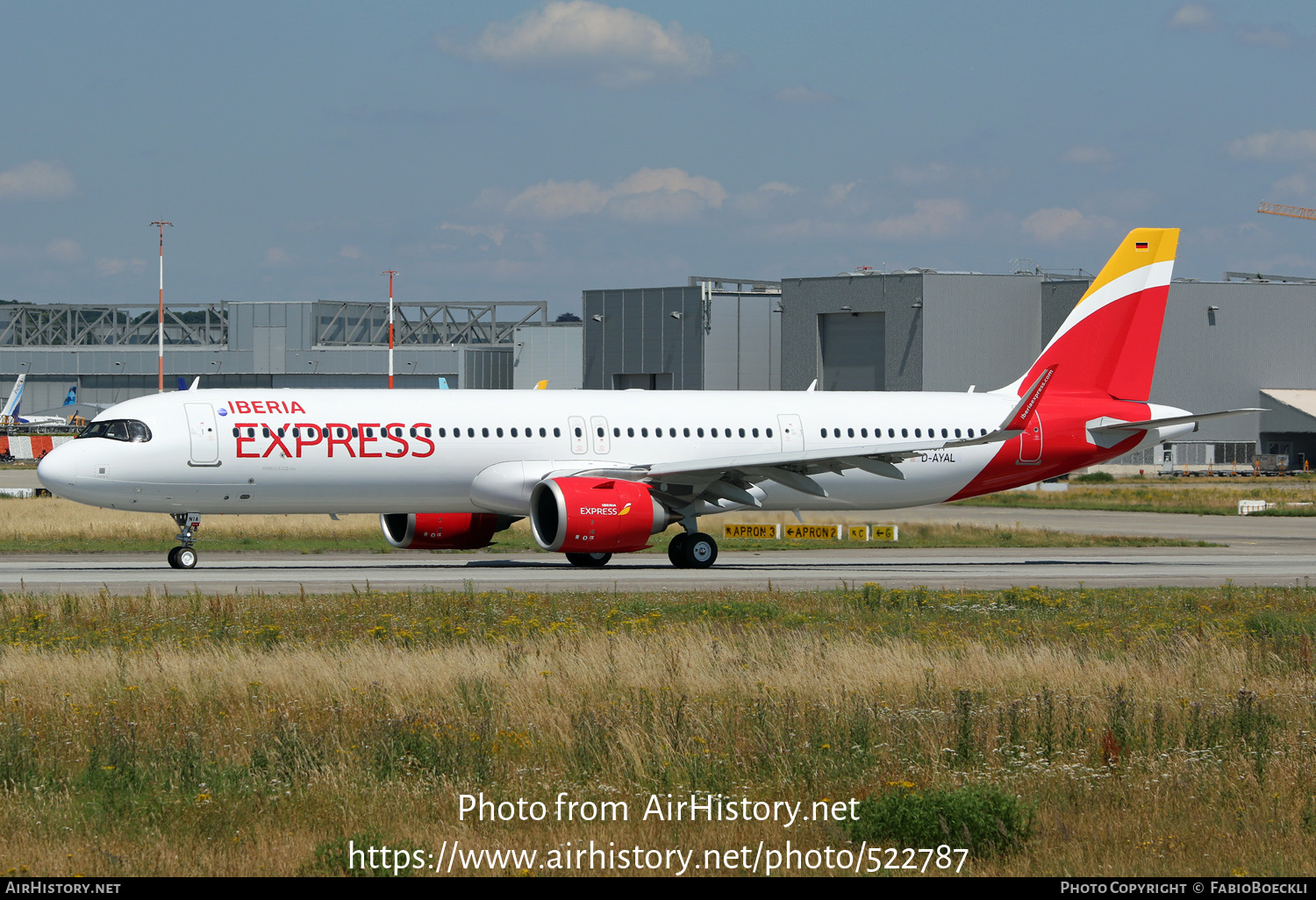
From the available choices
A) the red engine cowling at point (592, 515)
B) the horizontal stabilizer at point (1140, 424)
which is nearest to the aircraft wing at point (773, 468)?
the red engine cowling at point (592, 515)

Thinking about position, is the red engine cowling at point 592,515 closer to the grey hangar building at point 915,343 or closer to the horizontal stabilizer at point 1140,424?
the horizontal stabilizer at point 1140,424

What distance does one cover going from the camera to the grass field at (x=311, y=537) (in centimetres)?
3822

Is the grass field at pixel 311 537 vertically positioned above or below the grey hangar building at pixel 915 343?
below

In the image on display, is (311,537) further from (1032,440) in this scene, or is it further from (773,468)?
(1032,440)

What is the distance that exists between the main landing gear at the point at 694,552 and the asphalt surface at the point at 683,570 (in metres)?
0.35

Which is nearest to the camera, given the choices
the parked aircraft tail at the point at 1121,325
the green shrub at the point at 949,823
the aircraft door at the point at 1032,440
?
the green shrub at the point at 949,823

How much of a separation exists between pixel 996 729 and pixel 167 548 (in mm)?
29716

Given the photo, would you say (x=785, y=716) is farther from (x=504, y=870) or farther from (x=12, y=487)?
(x=12, y=487)

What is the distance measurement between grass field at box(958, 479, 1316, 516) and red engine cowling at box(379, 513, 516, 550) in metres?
27.2

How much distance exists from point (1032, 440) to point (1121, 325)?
4313mm

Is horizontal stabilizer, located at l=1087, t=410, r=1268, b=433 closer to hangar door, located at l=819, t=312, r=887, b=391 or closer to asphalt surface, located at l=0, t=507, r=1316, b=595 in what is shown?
asphalt surface, located at l=0, t=507, r=1316, b=595

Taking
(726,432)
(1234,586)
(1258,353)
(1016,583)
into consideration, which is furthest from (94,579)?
(1258,353)

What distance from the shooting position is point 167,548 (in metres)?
37.3

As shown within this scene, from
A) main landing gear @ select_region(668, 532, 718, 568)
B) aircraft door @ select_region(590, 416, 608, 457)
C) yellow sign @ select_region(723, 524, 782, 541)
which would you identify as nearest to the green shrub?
main landing gear @ select_region(668, 532, 718, 568)
